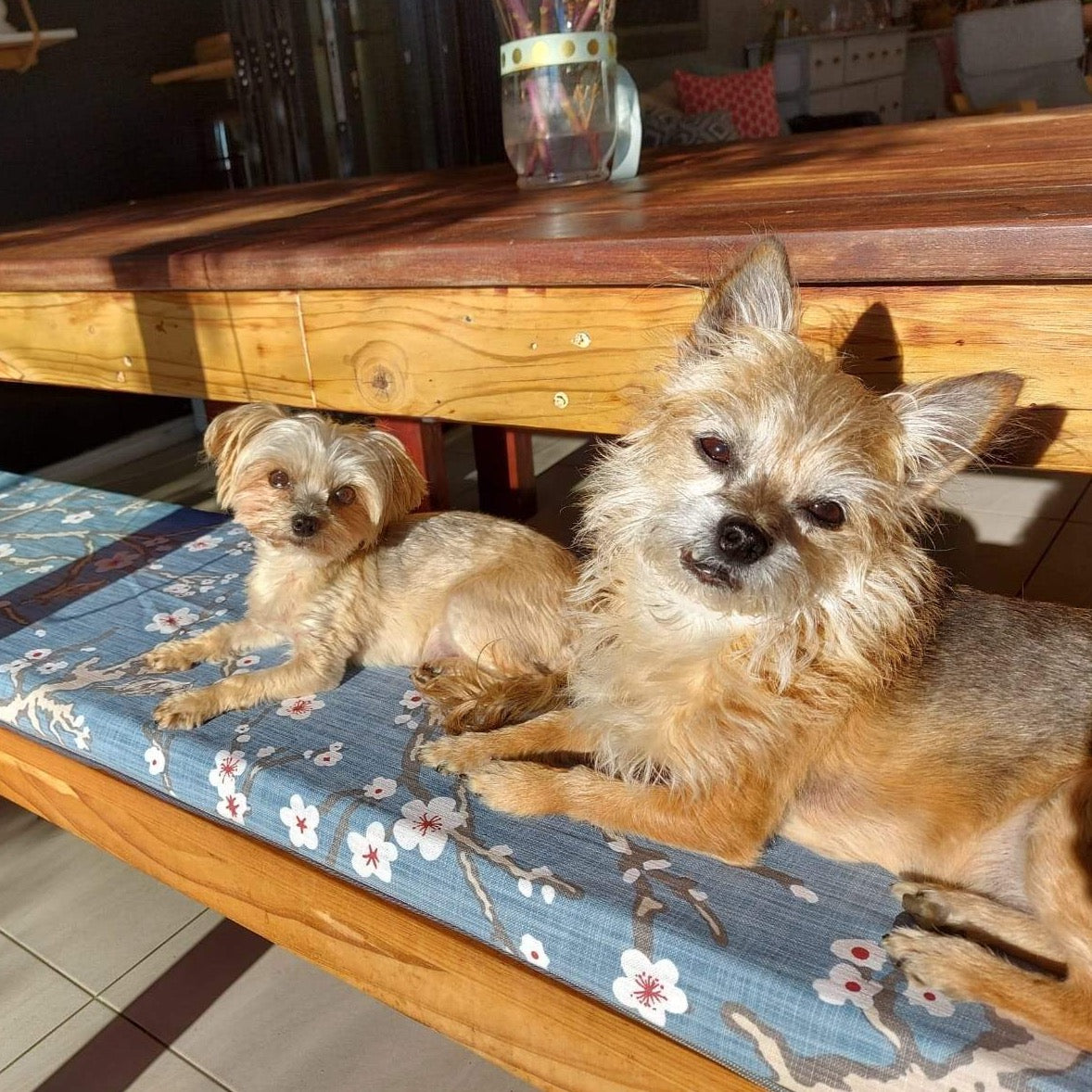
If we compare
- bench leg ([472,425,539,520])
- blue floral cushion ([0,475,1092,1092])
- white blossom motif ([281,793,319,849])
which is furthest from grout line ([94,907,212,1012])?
bench leg ([472,425,539,520])

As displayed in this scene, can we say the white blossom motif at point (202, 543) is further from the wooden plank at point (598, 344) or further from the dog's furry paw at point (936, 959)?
the dog's furry paw at point (936, 959)

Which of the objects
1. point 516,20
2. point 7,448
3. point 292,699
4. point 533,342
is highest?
point 516,20

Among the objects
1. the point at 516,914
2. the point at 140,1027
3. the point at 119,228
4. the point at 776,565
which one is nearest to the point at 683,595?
the point at 776,565

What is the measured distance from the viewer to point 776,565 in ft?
4.12

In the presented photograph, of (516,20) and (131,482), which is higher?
(516,20)

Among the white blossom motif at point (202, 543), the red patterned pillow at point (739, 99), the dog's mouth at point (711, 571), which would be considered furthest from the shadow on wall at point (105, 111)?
the dog's mouth at point (711, 571)

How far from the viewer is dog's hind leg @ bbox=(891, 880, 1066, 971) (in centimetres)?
114

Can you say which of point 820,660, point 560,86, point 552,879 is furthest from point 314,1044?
point 560,86

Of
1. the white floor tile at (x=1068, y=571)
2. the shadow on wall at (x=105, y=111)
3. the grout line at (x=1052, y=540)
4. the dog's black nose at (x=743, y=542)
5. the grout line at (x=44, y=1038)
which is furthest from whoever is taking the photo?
the shadow on wall at (x=105, y=111)

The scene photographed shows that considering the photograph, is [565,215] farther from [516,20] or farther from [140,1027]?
[140,1027]

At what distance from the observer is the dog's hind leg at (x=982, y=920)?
1.14m

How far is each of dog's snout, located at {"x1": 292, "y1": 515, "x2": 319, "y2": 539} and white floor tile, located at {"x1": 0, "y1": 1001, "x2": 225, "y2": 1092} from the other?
0.99 m

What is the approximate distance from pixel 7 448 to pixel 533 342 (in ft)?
12.3

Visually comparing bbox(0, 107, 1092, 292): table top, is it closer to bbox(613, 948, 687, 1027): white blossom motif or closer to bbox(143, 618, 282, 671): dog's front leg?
bbox(143, 618, 282, 671): dog's front leg
